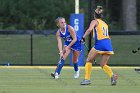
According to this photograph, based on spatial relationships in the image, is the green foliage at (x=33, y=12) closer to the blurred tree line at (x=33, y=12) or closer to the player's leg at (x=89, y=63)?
the blurred tree line at (x=33, y=12)

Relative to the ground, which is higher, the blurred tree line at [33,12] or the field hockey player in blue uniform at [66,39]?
the field hockey player in blue uniform at [66,39]

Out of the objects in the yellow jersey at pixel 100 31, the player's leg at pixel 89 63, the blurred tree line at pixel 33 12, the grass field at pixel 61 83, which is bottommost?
the blurred tree line at pixel 33 12

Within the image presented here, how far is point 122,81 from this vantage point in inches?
646

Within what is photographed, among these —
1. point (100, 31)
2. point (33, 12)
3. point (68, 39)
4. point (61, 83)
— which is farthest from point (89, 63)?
point (33, 12)

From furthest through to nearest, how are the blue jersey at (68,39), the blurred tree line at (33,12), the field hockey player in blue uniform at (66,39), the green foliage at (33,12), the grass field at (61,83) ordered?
the green foliage at (33,12)
the blurred tree line at (33,12)
the blue jersey at (68,39)
the field hockey player in blue uniform at (66,39)
the grass field at (61,83)

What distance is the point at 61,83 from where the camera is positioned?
1564cm

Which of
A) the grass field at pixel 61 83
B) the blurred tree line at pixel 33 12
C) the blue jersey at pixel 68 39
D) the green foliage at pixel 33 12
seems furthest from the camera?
the green foliage at pixel 33 12

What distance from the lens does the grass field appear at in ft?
45.9

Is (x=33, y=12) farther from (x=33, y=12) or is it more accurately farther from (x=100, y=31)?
(x=100, y=31)

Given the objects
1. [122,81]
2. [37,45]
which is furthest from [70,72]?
[37,45]

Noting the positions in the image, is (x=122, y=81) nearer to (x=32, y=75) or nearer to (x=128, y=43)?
(x=32, y=75)

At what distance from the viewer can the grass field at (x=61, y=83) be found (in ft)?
45.9

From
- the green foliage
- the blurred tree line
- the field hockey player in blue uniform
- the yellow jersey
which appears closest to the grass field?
the field hockey player in blue uniform

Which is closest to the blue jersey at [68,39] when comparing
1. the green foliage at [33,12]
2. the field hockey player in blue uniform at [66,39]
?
the field hockey player in blue uniform at [66,39]
